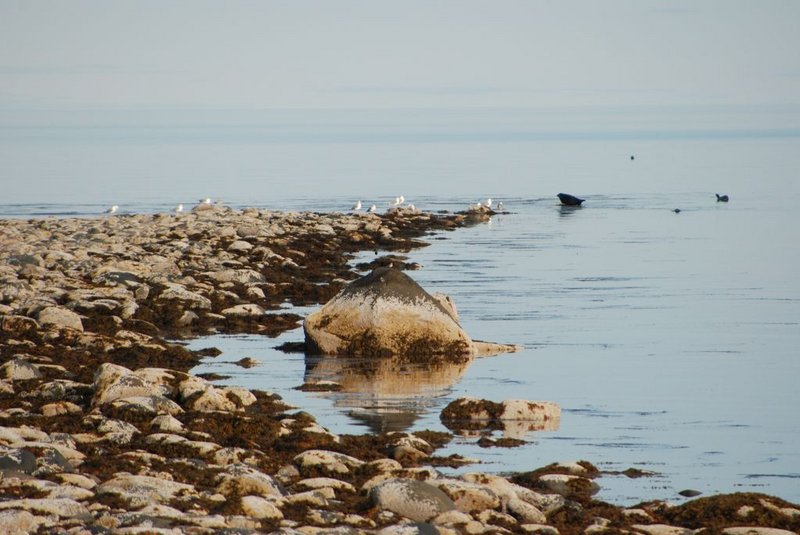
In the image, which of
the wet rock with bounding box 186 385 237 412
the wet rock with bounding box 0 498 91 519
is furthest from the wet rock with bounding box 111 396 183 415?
the wet rock with bounding box 0 498 91 519

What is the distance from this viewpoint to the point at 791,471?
11.2 meters

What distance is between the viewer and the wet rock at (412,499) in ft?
29.2

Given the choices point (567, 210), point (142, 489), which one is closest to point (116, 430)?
point (142, 489)

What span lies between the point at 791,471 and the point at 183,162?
98991 mm

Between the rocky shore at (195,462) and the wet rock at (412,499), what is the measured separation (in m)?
0.01

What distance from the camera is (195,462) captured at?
32.5 ft

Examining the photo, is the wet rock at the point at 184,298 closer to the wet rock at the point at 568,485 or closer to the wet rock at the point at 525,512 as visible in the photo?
the wet rock at the point at 568,485

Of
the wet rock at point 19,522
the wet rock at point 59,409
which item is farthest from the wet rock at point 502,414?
the wet rock at point 19,522

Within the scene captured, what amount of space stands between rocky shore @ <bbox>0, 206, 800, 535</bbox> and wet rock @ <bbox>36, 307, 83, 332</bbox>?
2 centimetres

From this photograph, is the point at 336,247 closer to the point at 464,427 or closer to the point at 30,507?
the point at 464,427

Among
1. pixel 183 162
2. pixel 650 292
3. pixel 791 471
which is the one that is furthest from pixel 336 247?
pixel 183 162

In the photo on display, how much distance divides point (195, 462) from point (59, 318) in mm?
7369

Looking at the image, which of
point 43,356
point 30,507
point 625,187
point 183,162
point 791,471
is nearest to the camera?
point 30,507

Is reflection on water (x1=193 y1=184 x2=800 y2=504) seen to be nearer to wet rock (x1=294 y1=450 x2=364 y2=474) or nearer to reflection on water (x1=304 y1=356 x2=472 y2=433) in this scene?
reflection on water (x1=304 y1=356 x2=472 y2=433)
